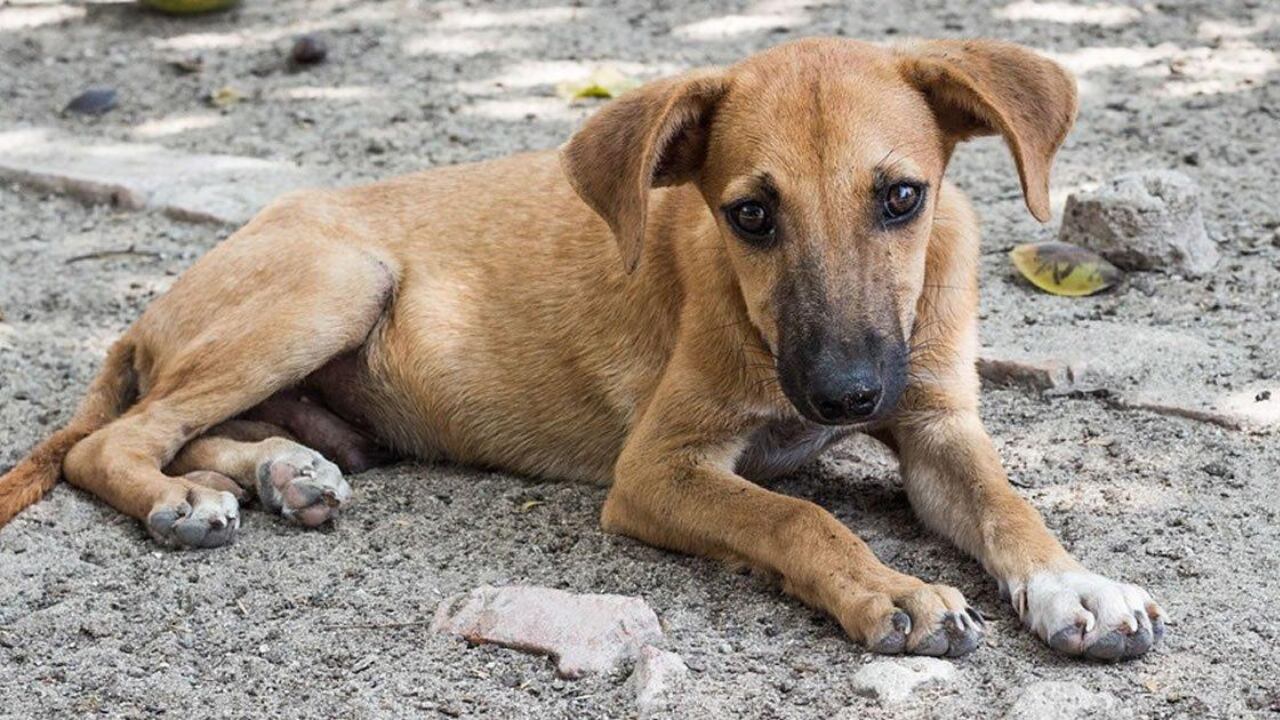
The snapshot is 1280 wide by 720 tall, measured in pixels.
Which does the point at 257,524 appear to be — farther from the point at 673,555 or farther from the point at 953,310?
the point at 953,310

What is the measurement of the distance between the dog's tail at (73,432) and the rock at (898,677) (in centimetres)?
242

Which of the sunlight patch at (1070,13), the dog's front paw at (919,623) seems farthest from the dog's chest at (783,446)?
the sunlight patch at (1070,13)

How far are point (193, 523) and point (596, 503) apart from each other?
3.65 ft

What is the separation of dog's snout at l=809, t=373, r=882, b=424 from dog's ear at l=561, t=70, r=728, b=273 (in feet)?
2.29

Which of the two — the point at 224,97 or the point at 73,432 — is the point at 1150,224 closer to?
the point at 73,432

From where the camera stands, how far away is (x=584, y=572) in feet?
14.6

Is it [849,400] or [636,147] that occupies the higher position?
[636,147]

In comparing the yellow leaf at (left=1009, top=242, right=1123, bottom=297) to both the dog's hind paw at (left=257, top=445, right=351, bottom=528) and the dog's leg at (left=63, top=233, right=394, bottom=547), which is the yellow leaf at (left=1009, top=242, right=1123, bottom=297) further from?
the dog's hind paw at (left=257, top=445, right=351, bottom=528)

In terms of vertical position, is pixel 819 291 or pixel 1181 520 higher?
pixel 819 291

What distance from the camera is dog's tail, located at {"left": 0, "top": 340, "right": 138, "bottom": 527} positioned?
15.9 ft

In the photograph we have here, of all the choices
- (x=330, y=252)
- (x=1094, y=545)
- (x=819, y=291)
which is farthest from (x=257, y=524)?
(x=1094, y=545)

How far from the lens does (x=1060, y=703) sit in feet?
11.7

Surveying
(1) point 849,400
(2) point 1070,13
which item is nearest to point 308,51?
(2) point 1070,13

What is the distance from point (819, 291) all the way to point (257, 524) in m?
1.78
